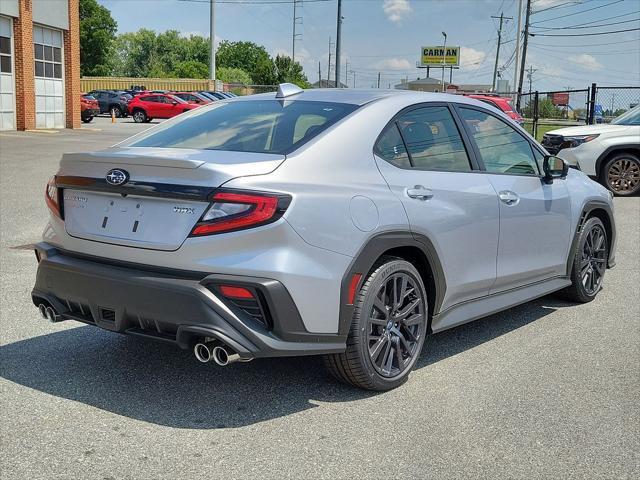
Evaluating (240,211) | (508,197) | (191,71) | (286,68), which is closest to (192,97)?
(508,197)

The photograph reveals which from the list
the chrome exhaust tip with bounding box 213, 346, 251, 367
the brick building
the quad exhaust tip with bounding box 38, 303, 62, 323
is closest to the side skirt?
the chrome exhaust tip with bounding box 213, 346, 251, 367

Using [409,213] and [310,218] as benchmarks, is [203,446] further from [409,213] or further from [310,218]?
[409,213]

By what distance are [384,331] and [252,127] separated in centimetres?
142

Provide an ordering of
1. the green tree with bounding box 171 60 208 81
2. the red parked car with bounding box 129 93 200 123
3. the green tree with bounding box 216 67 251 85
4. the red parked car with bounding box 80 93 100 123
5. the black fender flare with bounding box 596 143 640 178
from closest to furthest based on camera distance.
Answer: the black fender flare with bounding box 596 143 640 178 → the red parked car with bounding box 80 93 100 123 → the red parked car with bounding box 129 93 200 123 → the green tree with bounding box 216 67 251 85 → the green tree with bounding box 171 60 208 81

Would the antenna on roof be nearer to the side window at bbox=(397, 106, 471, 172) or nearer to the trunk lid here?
the side window at bbox=(397, 106, 471, 172)

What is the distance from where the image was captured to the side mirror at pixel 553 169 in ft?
18.7

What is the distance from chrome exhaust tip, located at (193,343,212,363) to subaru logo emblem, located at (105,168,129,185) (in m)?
0.95

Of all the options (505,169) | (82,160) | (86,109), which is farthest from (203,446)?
(86,109)

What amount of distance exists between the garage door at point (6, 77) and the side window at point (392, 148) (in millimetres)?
25058

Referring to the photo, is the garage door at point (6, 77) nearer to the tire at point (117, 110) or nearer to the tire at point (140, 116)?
the tire at point (140, 116)

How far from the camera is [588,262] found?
6.37 m

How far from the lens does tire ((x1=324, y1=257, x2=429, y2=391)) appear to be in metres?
4.02

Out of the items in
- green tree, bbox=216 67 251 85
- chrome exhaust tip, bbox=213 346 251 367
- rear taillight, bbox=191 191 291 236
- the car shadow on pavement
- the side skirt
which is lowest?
the car shadow on pavement

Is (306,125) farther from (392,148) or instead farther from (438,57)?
(438,57)
